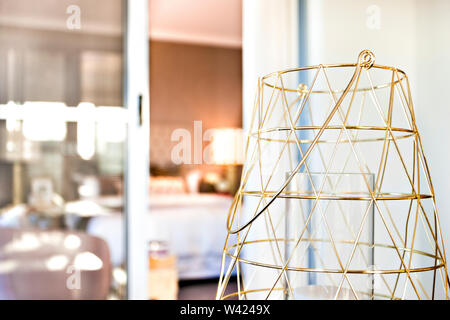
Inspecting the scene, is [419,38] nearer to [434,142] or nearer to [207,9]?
[434,142]

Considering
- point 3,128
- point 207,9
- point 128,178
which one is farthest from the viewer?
point 207,9

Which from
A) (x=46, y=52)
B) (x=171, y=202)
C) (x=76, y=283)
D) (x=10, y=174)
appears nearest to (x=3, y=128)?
(x=10, y=174)

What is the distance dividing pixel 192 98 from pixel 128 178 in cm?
296

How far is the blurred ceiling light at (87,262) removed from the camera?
1.41 metres

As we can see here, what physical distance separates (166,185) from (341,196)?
347 centimetres

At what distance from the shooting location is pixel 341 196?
2.64ft

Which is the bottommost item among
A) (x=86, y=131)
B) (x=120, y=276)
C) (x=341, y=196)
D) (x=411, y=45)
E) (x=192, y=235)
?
(x=192, y=235)

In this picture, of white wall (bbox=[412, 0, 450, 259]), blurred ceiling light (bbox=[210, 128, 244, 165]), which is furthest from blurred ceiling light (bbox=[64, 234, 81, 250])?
blurred ceiling light (bbox=[210, 128, 244, 165])

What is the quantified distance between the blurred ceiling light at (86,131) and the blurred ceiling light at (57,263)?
0.33m

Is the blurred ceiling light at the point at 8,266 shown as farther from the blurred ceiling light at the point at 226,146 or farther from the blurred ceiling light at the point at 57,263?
the blurred ceiling light at the point at 226,146

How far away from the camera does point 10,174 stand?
4.69ft

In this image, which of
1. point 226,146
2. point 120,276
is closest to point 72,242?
point 120,276

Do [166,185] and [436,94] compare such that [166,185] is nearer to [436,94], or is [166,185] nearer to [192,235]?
[192,235]

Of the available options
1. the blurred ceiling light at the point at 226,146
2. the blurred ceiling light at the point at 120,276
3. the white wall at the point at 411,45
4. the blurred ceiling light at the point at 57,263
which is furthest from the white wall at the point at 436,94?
the blurred ceiling light at the point at 226,146
